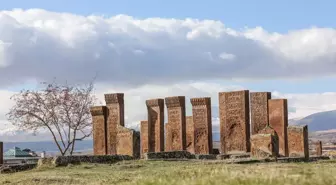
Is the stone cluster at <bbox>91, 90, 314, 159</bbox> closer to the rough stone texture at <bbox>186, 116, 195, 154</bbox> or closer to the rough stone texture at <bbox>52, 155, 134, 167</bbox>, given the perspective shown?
the rough stone texture at <bbox>186, 116, 195, 154</bbox>

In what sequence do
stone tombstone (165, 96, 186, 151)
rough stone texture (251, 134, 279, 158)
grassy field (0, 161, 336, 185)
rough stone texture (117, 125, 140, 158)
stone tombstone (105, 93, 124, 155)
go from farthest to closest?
1. stone tombstone (105, 93, 124, 155)
2. stone tombstone (165, 96, 186, 151)
3. rough stone texture (117, 125, 140, 158)
4. rough stone texture (251, 134, 279, 158)
5. grassy field (0, 161, 336, 185)

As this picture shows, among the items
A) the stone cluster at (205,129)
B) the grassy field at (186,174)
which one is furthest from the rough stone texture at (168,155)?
the grassy field at (186,174)

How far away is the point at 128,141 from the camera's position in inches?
1427

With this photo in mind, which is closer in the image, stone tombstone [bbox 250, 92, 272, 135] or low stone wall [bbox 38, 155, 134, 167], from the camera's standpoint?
low stone wall [bbox 38, 155, 134, 167]

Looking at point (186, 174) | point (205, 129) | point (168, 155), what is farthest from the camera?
point (205, 129)

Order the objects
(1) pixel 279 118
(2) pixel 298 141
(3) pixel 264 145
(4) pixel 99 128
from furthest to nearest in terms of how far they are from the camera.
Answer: (4) pixel 99 128 → (1) pixel 279 118 → (2) pixel 298 141 → (3) pixel 264 145

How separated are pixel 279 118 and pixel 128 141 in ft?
24.5

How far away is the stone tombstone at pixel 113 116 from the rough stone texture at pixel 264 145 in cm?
1021

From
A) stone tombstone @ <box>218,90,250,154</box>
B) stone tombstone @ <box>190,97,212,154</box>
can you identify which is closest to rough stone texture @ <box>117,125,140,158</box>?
stone tombstone @ <box>190,97,212,154</box>

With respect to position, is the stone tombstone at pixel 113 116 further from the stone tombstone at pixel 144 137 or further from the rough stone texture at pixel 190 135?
the rough stone texture at pixel 190 135

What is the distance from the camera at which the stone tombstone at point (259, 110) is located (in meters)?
33.7

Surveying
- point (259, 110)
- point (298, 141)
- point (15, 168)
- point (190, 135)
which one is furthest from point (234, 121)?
point (15, 168)

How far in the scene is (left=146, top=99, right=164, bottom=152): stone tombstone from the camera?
38312 mm

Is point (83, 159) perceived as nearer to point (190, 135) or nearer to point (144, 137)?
point (190, 135)
